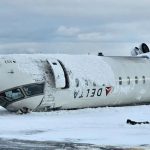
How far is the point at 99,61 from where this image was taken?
2966 centimetres

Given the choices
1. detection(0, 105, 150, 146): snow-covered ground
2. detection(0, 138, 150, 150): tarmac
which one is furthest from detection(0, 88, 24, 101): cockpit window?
detection(0, 138, 150, 150): tarmac

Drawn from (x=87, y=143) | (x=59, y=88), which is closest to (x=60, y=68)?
(x=59, y=88)

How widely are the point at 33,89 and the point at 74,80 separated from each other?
2.62 metres

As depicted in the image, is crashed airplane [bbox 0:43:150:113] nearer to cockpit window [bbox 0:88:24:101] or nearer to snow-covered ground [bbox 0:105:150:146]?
cockpit window [bbox 0:88:24:101]

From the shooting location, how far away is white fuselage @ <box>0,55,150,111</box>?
2494cm

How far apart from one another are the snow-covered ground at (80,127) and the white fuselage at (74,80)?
34.3 inches

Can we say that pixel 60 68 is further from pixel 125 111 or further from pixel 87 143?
pixel 87 143

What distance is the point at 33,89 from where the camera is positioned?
2512cm

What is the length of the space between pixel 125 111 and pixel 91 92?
236cm

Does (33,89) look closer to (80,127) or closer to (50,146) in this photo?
(80,127)

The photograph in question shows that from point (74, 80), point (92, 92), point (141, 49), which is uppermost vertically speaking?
point (141, 49)

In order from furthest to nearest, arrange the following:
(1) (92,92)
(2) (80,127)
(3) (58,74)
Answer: (1) (92,92) < (3) (58,74) < (2) (80,127)

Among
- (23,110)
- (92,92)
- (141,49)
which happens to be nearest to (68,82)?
(92,92)

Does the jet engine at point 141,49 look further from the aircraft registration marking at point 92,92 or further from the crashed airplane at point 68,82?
the aircraft registration marking at point 92,92
